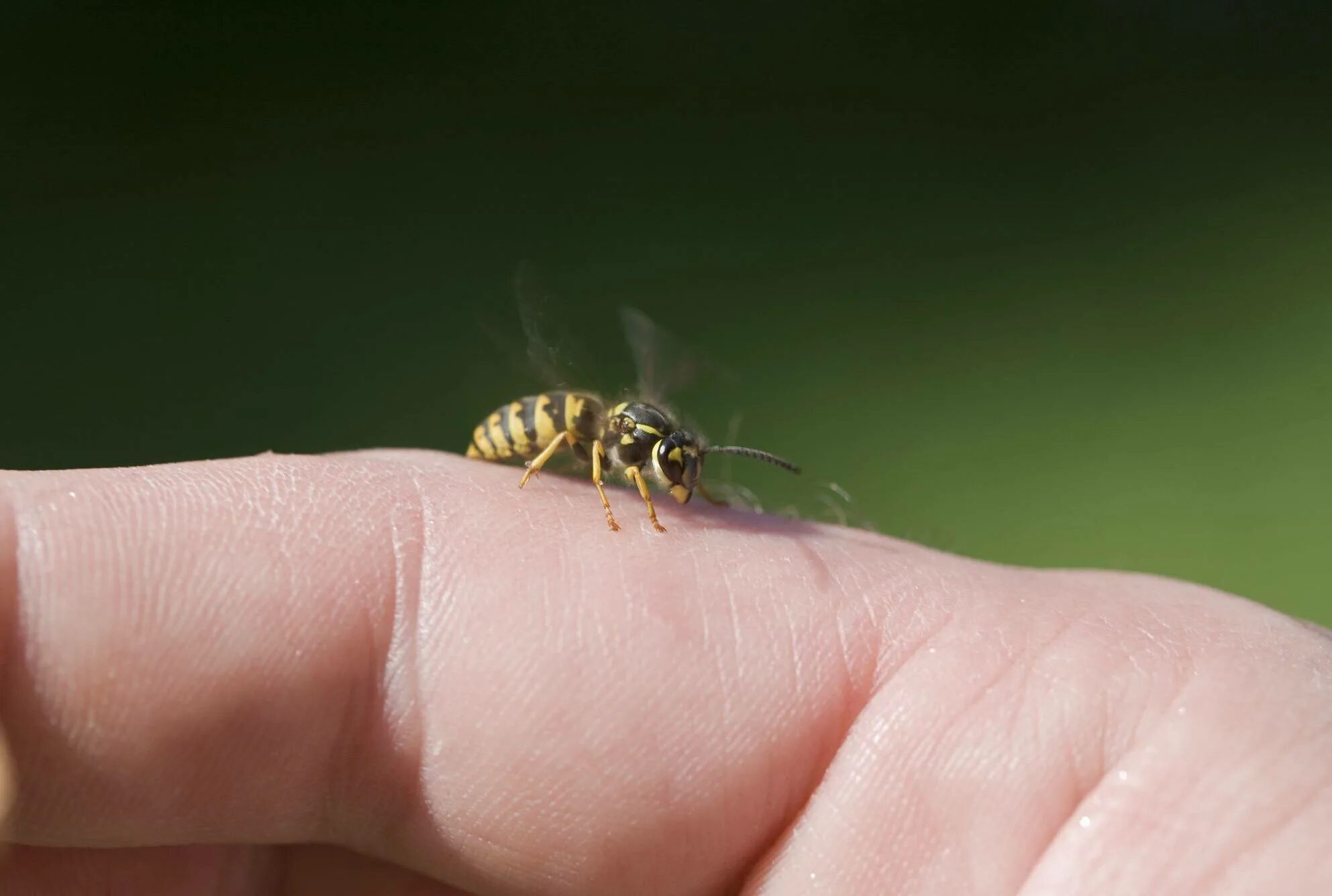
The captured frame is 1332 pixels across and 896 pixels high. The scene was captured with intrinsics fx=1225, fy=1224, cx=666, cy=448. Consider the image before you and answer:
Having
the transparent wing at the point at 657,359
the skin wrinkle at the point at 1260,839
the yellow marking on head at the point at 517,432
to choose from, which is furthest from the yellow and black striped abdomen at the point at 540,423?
the skin wrinkle at the point at 1260,839

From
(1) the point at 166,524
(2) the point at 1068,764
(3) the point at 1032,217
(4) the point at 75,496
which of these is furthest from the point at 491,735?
(3) the point at 1032,217

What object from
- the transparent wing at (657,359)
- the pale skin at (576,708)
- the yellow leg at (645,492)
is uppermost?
the transparent wing at (657,359)

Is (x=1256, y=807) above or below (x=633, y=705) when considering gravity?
above

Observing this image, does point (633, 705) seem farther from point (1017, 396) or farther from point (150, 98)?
point (150, 98)

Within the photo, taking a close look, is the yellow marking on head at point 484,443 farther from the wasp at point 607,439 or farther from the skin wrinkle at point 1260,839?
the skin wrinkle at point 1260,839

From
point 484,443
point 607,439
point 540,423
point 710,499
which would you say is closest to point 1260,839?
point 710,499

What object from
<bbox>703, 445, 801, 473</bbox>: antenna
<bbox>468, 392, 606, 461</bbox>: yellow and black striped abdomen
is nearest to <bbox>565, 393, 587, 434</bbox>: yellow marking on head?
<bbox>468, 392, 606, 461</bbox>: yellow and black striped abdomen
